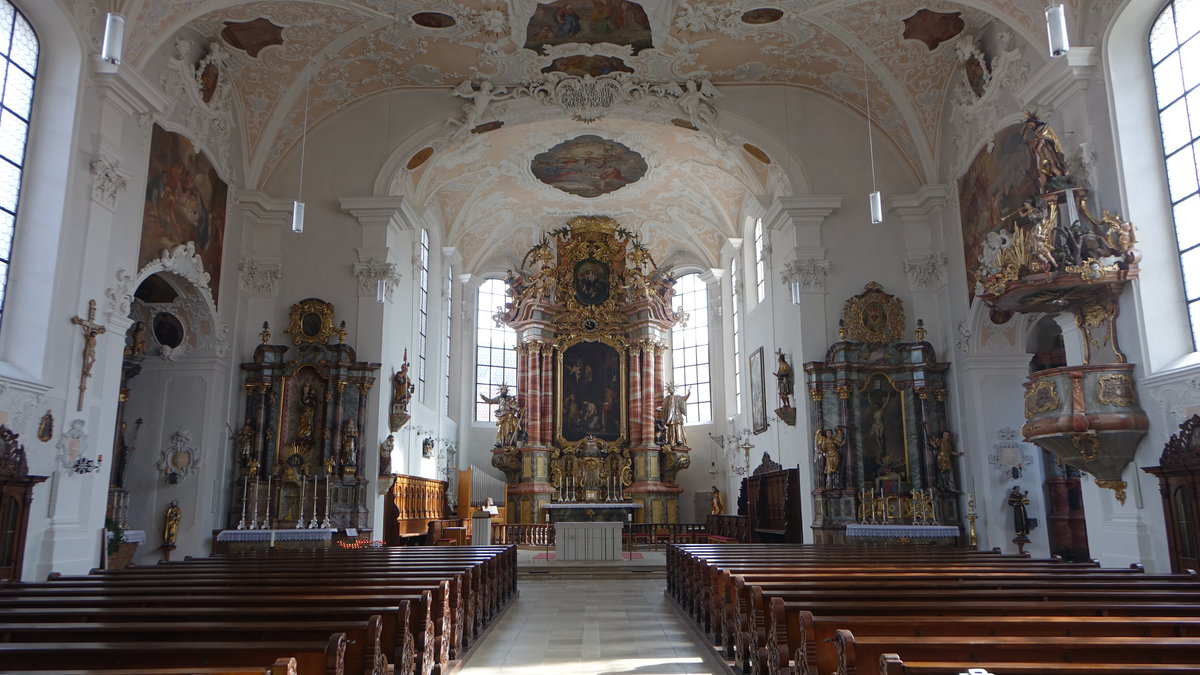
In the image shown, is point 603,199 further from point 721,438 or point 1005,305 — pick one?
point 1005,305

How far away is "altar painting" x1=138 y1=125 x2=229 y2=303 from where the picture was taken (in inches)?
492

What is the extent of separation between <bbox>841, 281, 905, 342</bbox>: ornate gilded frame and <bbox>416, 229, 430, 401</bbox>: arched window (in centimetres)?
941

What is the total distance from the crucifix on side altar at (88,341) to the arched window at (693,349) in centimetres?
1731

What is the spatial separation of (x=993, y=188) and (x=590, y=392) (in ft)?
45.9

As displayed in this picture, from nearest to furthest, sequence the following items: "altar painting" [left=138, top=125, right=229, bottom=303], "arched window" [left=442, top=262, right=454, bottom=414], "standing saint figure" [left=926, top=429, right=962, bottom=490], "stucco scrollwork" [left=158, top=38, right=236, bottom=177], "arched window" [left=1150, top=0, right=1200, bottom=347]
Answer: "arched window" [left=1150, top=0, right=1200, bottom=347], "altar painting" [left=138, top=125, right=229, bottom=303], "stucco scrollwork" [left=158, top=38, right=236, bottom=177], "standing saint figure" [left=926, top=429, right=962, bottom=490], "arched window" [left=442, top=262, right=454, bottom=414]

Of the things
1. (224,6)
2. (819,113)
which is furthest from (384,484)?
(819,113)

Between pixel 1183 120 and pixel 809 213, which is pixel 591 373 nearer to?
pixel 809 213

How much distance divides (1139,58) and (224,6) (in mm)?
12243

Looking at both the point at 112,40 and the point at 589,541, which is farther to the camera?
the point at 589,541

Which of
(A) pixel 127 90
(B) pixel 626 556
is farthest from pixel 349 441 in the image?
(A) pixel 127 90

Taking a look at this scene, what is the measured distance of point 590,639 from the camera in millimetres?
8406

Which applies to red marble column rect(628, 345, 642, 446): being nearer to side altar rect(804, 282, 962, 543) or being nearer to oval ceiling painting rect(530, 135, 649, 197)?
oval ceiling painting rect(530, 135, 649, 197)

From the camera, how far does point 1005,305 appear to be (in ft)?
34.0

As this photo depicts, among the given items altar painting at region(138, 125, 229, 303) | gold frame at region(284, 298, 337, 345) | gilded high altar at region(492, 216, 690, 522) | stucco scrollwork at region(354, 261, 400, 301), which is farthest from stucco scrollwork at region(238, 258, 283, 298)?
gilded high altar at region(492, 216, 690, 522)
